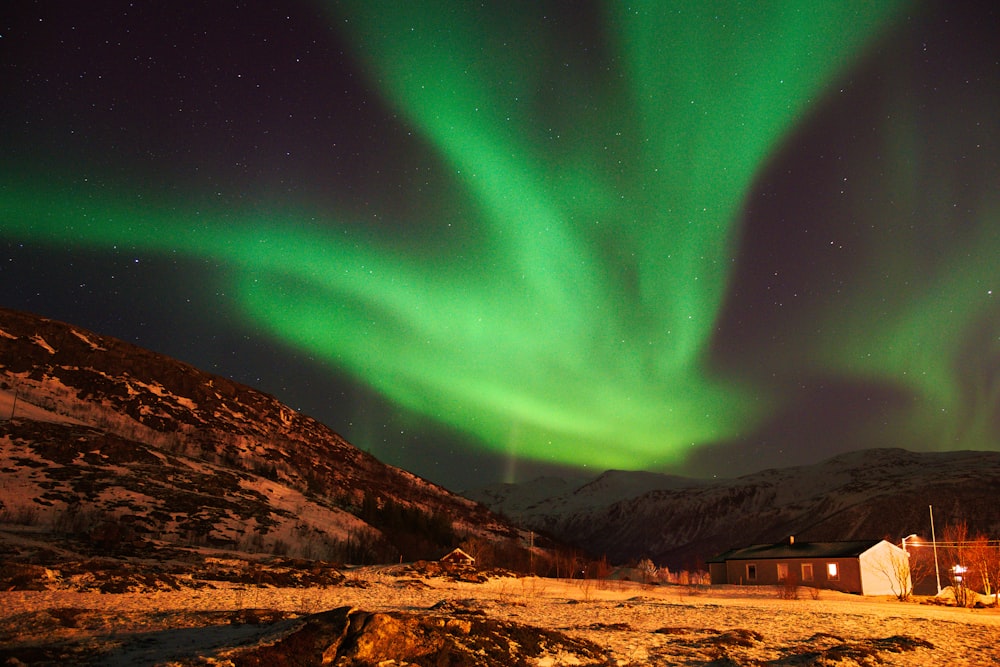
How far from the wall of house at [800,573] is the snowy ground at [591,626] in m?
22.2

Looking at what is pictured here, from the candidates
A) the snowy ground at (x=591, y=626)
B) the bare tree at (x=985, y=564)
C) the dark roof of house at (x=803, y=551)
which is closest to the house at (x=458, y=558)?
Result: the snowy ground at (x=591, y=626)

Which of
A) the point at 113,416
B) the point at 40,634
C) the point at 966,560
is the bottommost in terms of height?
the point at 40,634

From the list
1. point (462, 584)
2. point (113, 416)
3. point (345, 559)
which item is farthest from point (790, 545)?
point (113, 416)

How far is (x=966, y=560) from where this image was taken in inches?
2228

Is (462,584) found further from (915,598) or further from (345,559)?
(915,598)

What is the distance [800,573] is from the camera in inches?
2522

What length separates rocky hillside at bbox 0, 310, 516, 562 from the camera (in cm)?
4947

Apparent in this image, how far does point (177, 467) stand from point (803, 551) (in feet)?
190

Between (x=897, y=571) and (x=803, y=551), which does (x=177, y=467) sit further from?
(x=897, y=571)

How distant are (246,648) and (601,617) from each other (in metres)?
18.9

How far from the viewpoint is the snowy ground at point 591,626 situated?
1720 centimetres

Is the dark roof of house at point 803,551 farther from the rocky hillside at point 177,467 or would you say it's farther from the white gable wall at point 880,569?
the rocky hillside at point 177,467

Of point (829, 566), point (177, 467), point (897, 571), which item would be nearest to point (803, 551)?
point (829, 566)

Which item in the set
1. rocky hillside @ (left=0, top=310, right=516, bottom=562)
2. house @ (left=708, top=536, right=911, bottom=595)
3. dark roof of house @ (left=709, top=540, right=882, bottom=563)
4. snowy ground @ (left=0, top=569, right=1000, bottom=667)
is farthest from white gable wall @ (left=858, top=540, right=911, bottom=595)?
rocky hillside @ (left=0, top=310, right=516, bottom=562)
